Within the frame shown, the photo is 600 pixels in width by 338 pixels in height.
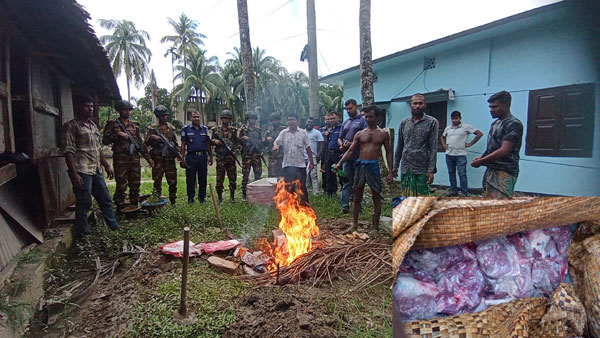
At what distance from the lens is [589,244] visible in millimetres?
1743

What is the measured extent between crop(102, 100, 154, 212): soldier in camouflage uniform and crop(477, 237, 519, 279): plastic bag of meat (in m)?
5.48

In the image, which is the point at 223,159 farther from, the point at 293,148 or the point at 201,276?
the point at 201,276

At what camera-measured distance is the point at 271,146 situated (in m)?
7.41

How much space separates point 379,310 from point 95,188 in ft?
13.9

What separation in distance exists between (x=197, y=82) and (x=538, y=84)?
751 cm

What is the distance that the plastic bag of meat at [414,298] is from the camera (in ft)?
5.05

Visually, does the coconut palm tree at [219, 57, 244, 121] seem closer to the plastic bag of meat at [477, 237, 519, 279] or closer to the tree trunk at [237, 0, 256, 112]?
the tree trunk at [237, 0, 256, 112]

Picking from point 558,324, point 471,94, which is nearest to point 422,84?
point 471,94

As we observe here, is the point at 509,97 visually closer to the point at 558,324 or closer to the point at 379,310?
the point at 558,324

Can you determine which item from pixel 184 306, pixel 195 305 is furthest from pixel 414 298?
pixel 195 305

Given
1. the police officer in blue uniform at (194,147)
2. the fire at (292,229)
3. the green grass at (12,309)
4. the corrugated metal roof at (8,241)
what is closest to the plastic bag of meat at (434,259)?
the fire at (292,229)

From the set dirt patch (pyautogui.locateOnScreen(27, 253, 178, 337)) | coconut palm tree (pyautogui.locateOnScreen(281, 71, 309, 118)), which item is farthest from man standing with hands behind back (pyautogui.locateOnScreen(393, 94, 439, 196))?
coconut palm tree (pyautogui.locateOnScreen(281, 71, 309, 118))

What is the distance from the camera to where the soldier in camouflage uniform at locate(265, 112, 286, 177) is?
7391 mm

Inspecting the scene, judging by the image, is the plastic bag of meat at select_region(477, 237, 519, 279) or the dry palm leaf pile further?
the dry palm leaf pile
